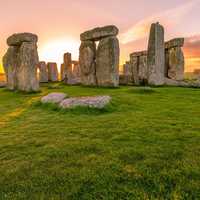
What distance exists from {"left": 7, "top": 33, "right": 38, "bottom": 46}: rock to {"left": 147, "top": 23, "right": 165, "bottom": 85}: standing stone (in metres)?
7.33

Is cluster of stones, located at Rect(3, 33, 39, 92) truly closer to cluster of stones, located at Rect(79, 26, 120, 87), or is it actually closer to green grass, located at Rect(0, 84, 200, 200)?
cluster of stones, located at Rect(79, 26, 120, 87)

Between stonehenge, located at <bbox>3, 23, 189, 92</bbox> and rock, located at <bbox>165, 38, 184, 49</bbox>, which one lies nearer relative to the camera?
stonehenge, located at <bbox>3, 23, 189, 92</bbox>

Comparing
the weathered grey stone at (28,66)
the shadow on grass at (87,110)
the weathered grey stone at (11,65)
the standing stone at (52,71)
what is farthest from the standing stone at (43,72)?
the shadow on grass at (87,110)

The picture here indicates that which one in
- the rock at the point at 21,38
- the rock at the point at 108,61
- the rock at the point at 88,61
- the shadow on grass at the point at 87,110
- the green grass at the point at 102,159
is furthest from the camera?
the rock at the point at 88,61

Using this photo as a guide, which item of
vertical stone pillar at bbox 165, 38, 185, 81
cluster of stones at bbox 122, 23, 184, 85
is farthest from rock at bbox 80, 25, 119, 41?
vertical stone pillar at bbox 165, 38, 185, 81

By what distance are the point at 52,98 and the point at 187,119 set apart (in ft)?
14.6

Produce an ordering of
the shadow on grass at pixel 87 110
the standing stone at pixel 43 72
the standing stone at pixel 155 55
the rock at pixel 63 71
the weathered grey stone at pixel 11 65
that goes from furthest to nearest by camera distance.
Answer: the rock at pixel 63 71, the standing stone at pixel 43 72, the weathered grey stone at pixel 11 65, the standing stone at pixel 155 55, the shadow on grass at pixel 87 110

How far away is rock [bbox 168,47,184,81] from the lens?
14719 mm

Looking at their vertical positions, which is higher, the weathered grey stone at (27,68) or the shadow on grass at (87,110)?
the weathered grey stone at (27,68)

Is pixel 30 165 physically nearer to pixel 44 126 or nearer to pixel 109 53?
pixel 44 126

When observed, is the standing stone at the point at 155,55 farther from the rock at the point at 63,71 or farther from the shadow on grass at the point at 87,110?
the rock at the point at 63,71

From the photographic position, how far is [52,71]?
72.3 ft

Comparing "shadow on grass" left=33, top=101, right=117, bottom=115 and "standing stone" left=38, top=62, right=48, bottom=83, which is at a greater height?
"standing stone" left=38, top=62, right=48, bottom=83

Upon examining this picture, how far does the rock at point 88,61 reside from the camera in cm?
1353
